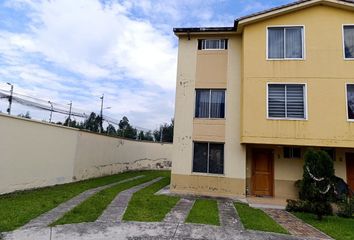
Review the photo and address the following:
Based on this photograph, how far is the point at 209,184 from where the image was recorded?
43.0 feet

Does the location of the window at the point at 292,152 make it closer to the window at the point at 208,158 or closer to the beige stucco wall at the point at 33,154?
the window at the point at 208,158

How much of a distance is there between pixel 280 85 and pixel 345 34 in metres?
3.59

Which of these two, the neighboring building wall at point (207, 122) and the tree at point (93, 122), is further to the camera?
the tree at point (93, 122)

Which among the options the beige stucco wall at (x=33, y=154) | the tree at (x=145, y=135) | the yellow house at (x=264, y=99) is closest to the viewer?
the beige stucco wall at (x=33, y=154)

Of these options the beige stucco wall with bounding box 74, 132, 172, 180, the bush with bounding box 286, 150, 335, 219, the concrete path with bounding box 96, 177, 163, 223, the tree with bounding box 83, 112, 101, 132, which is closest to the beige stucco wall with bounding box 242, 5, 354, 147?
the bush with bounding box 286, 150, 335, 219

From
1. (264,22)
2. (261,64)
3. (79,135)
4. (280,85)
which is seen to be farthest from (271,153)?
(79,135)

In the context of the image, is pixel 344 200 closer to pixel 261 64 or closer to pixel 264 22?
pixel 261 64

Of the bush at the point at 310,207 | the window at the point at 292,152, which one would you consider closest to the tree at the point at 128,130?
the window at the point at 292,152

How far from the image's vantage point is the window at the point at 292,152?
13.3 m

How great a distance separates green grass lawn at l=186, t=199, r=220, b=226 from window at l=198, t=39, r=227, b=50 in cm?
730

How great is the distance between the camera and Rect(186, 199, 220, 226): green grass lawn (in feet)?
27.2

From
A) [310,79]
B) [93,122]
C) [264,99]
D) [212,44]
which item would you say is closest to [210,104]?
[264,99]

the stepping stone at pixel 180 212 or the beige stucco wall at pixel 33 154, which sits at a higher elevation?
the beige stucco wall at pixel 33 154

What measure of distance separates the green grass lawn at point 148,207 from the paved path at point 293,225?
138 inches
